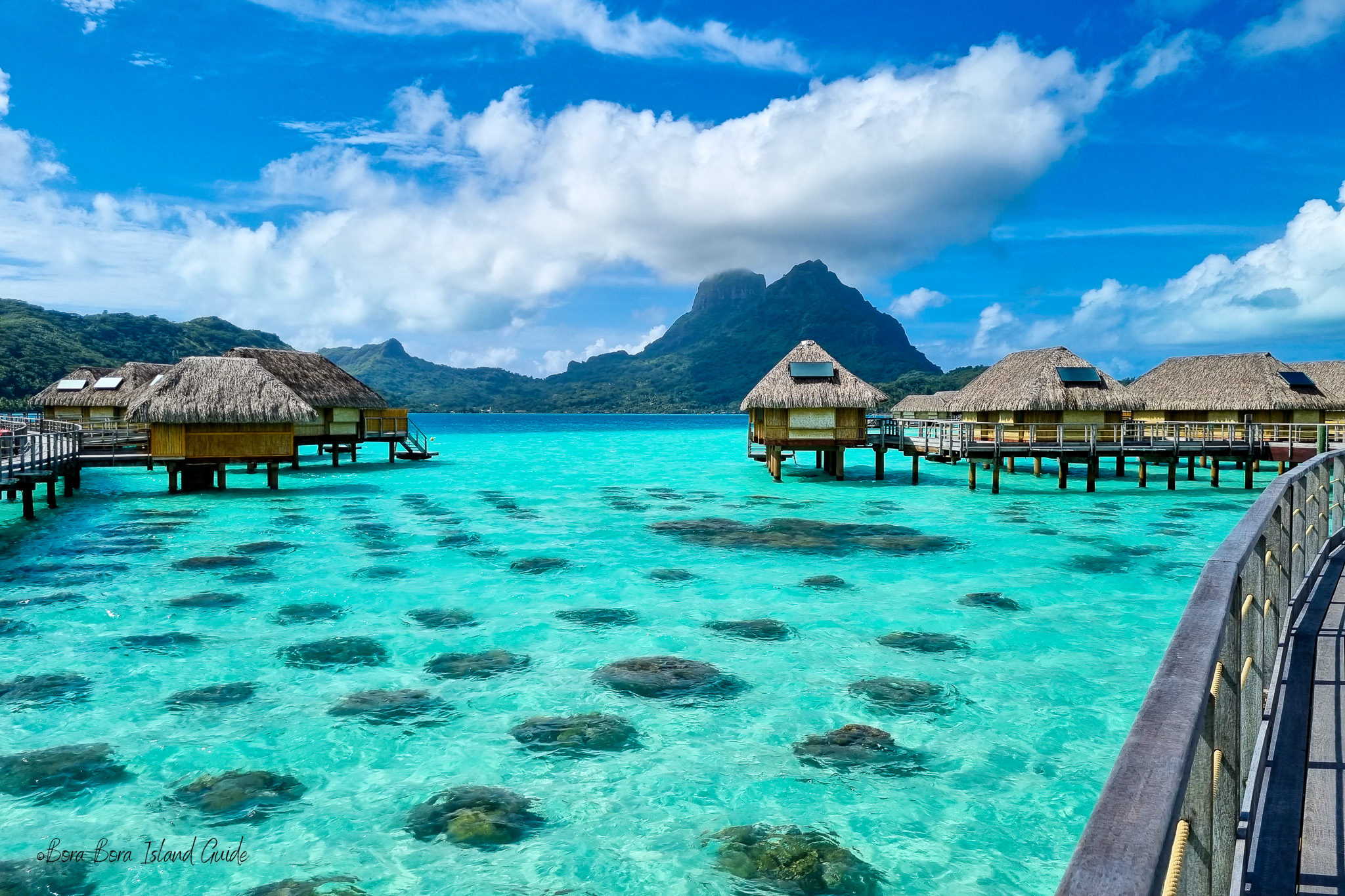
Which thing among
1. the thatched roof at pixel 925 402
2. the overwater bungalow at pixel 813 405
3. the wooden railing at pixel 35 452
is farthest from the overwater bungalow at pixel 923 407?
the wooden railing at pixel 35 452

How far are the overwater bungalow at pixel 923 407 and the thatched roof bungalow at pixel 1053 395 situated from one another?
→ 46.2 ft

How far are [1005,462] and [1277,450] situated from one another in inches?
484

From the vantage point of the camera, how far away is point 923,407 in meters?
62.6

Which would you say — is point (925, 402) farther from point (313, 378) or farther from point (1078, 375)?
point (313, 378)

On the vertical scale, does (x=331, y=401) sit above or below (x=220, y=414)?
above

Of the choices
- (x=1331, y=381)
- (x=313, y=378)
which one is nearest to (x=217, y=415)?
(x=313, y=378)

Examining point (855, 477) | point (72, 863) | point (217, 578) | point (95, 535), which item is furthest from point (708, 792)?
point (855, 477)

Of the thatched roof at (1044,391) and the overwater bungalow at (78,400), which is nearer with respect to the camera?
the thatched roof at (1044,391)

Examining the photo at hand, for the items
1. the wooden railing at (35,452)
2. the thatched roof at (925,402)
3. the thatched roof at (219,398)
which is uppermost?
the thatched roof at (925,402)

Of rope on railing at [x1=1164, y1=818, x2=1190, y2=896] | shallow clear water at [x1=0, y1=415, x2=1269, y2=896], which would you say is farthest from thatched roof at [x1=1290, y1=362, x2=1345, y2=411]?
rope on railing at [x1=1164, y1=818, x2=1190, y2=896]

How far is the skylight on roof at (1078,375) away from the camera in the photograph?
118 feet

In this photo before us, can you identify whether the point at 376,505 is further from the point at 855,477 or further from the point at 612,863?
the point at 612,863

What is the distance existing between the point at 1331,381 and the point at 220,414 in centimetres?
4899

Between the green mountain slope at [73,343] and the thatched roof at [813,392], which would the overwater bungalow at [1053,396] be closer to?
the thatched roof at [813,392]
